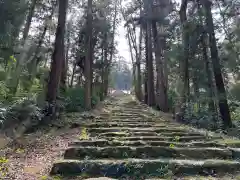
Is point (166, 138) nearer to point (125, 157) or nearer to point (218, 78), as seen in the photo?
point (125, 157)

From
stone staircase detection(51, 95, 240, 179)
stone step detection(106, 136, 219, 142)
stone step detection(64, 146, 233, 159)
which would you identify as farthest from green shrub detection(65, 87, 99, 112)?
stone step detection(64, 146, 233, 159)

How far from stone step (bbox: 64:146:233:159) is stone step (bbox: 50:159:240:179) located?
1.40ft

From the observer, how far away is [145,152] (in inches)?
181

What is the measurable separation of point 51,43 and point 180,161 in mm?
15639

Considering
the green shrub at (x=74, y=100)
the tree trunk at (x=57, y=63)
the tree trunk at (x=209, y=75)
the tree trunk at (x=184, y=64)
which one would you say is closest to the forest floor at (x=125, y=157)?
the tree trunk at (x=57, y=63)

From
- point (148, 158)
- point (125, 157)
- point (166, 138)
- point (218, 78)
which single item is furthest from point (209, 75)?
point (125, 157)

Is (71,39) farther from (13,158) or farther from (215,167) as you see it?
(215,167)

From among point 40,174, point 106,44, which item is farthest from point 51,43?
point 40,174

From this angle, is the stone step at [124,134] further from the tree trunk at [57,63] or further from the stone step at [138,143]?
the tree trunk at [57,63]

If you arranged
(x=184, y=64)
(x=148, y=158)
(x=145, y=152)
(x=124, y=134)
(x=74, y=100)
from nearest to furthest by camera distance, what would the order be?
(x=148, y=158) → (x=145, y=152) → (x=124, y=134) → (x=184, y=64) → (x=74, y=100)

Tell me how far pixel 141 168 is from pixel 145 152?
0.71m

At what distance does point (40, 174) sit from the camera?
3.79m

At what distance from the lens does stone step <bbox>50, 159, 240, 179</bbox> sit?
381 centimetres

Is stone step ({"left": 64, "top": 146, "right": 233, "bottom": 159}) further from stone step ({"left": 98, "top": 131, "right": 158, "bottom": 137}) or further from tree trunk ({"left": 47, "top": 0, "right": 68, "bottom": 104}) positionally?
tree trunk ({"left": 47, "top": 0, "right": 68, "bottom": 104})
